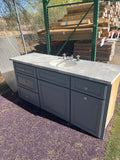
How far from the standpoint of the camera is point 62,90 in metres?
2.60

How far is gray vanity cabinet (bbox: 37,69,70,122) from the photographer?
2.54m

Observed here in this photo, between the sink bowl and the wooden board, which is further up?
the wooden board

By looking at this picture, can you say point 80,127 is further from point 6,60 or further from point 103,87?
point 6,60

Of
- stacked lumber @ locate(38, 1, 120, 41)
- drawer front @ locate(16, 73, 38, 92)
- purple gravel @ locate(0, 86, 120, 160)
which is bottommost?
purple gravel @ locate(0, 86, 120, 160)

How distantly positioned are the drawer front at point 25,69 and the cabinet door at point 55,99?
1.10 feet

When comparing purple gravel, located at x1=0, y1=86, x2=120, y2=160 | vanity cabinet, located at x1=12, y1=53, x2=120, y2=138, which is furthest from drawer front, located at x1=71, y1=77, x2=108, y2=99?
purple gravel, located at x1=0, y1=86, x2=120, y2=160

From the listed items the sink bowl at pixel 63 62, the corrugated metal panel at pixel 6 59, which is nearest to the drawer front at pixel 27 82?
the sink bowl at pixel 63 62

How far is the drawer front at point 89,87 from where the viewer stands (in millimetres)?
2020

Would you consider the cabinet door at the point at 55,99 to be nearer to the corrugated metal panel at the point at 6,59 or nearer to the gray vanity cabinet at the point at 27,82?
the gray vanity cabinet at the point at 27,82

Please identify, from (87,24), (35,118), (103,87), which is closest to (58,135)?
(35,118)

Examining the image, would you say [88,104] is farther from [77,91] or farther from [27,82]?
[27,82]

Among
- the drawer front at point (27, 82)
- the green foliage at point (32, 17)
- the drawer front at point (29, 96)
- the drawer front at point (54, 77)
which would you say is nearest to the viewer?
the drawer front at point (54, 77)

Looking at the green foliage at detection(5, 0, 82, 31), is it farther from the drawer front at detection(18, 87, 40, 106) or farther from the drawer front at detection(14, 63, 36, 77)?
the drawer front at detection(18, 87, 40, 106)

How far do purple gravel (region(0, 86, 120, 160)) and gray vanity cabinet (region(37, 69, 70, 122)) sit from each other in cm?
31
